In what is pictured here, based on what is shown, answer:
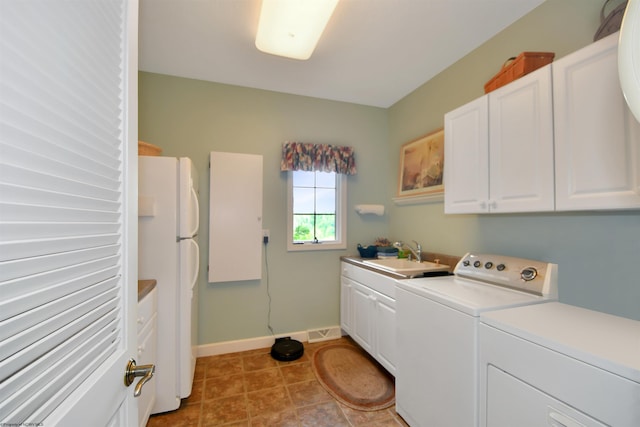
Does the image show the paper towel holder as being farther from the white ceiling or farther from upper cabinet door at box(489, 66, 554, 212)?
upper cabinet door at box(489, 66, 554, 212)

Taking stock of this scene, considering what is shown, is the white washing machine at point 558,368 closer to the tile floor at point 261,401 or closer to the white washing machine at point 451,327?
the white washing machine at point 451,327

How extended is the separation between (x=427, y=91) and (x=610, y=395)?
8.52 feet

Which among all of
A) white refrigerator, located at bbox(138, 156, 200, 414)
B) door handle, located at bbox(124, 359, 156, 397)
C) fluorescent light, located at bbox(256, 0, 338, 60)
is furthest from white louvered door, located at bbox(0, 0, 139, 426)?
white refrigerator, located at bbox(138, 156, 200, 414)

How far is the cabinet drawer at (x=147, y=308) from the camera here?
1.45 metres

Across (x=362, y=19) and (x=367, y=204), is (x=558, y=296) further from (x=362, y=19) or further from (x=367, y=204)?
(x=362, y=19)

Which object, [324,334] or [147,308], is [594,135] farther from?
[324,334]

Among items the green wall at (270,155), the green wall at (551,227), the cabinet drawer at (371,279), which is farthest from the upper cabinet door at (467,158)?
the green wall at (270,155)

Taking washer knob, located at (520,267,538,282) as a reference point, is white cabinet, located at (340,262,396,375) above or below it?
below

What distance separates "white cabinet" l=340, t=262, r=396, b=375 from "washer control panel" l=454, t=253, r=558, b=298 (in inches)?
22.7

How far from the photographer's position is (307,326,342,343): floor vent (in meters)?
2.88

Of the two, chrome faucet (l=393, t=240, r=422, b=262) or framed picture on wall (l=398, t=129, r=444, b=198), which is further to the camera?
chrome faucet (l=393, t=240, r=422, b=262)

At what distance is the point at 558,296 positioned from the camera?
1.53 metres

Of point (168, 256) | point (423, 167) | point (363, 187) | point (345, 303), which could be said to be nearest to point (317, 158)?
point (363, 187)

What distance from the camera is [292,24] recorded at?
5.34ft
